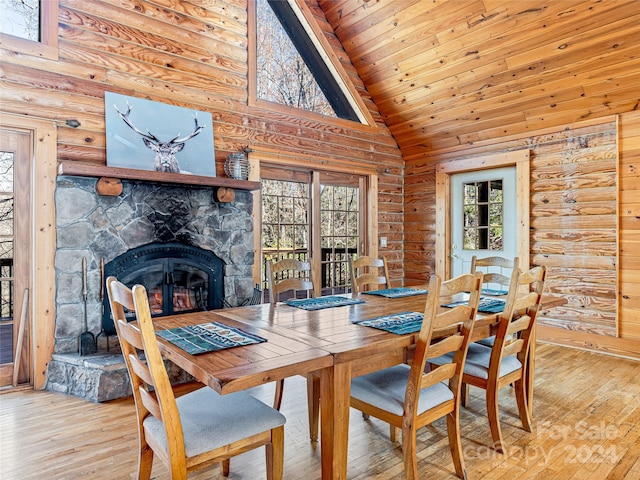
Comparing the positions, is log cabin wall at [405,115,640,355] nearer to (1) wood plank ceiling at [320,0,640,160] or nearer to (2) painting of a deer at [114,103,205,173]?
(1) wood plank ceiling at [320,0,640,160]

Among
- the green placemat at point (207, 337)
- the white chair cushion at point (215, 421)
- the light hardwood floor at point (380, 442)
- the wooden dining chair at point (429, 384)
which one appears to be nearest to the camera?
the white chair cushion at point (215, 421)

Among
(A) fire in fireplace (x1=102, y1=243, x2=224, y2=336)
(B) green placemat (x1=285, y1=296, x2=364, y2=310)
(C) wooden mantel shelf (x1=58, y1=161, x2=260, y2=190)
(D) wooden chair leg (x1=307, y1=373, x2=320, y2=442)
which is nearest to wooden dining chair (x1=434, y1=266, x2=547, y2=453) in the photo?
(B) green placemat (x1=285, y1=296, x2=364, y2=310)

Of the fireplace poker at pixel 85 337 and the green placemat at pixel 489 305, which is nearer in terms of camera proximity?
the green placemat at pixel 489 305

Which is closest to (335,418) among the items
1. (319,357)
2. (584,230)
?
(319,357)

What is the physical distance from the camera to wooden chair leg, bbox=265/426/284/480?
166 cm

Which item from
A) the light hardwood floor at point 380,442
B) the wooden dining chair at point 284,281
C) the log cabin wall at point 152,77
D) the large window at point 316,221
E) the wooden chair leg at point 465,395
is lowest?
the light hardwood floor at point 380,442

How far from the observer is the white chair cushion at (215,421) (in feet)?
4.88

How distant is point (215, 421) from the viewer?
159 centimetres

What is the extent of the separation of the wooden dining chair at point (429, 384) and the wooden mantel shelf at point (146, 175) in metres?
2.27

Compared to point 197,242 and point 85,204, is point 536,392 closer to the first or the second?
point 197,242

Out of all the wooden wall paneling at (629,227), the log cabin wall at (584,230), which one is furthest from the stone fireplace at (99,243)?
the wooden wall paneling at (629,227)

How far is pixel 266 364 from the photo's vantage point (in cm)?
142

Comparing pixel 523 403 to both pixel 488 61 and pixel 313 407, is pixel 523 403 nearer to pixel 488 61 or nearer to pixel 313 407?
pixel 313 407

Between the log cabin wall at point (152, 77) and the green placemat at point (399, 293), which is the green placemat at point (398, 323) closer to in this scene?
the green placemat at point (399, 293)
